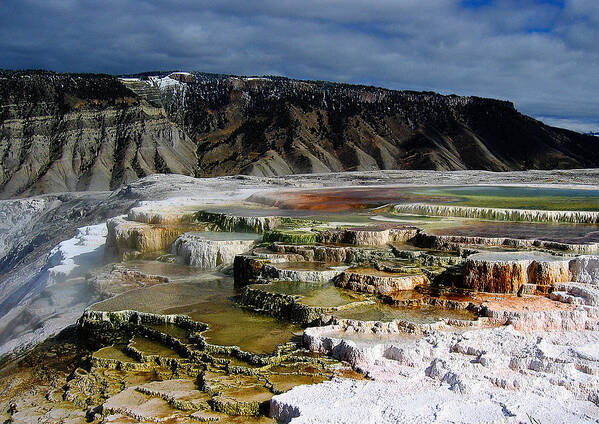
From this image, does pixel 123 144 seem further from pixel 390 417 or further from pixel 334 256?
pixel 390 417

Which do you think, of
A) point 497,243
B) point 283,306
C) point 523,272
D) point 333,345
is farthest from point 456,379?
point 497,243

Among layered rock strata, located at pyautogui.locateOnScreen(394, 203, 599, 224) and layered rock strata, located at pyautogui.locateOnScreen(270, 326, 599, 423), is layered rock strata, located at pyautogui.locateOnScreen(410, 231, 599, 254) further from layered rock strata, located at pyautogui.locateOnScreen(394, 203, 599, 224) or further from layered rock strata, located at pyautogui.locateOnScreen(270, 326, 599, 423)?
layered rock strata, located at pyautogui.locateOnScreen(394, 203, 599, 224)

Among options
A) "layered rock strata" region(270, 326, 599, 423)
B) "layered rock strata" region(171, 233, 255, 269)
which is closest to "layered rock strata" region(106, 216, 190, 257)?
"layered rock strata" region(171, 233, 255, 269)

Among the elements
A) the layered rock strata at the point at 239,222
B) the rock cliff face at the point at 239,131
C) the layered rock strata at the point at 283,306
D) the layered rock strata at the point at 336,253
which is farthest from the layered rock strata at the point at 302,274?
the rock cliff face at the point at 239,131

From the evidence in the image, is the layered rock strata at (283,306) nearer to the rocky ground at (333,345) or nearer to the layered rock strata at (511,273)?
the rocky ground at (333,345)

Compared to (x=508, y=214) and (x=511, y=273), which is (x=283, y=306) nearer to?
(x=511, y=273)

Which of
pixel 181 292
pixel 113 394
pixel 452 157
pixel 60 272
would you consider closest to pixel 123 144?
pixel 452 157
